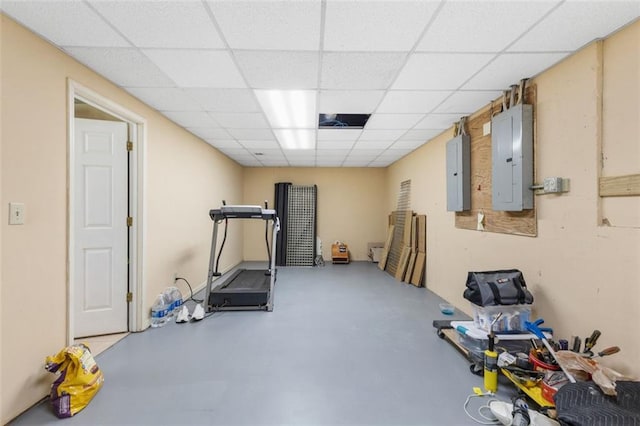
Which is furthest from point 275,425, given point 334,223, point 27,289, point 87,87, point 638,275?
point 334,223

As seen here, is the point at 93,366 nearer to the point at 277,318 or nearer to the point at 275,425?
the point at 275,425

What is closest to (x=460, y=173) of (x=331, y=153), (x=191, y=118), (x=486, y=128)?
(x=486, y=128)

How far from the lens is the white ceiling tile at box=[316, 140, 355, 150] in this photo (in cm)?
439

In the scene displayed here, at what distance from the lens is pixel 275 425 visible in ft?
5.15

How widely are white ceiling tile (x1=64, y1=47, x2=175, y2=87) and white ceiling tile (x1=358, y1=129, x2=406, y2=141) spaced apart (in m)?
2.56

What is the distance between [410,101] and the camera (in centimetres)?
276

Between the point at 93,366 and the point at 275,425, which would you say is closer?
the point at 275,425

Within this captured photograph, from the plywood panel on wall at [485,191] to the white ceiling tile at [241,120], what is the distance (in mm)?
2555

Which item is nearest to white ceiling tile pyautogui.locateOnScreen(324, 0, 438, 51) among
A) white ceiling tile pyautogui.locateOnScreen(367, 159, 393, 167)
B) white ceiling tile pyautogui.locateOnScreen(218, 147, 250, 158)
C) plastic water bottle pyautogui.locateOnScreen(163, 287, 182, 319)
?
A: plastic water bottle pyautogui.locateOnScreen(163, 287, 182, 319)

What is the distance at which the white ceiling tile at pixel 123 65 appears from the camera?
194 centimetres

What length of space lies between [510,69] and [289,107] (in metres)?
2.06

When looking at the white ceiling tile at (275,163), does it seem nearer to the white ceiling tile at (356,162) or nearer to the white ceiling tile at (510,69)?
the white ceiling tile at (356,162)

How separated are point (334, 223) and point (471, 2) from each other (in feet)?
18.3

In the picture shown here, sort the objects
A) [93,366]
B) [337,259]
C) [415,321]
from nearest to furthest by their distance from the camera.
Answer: [93,366], [415,321], [337,259]
